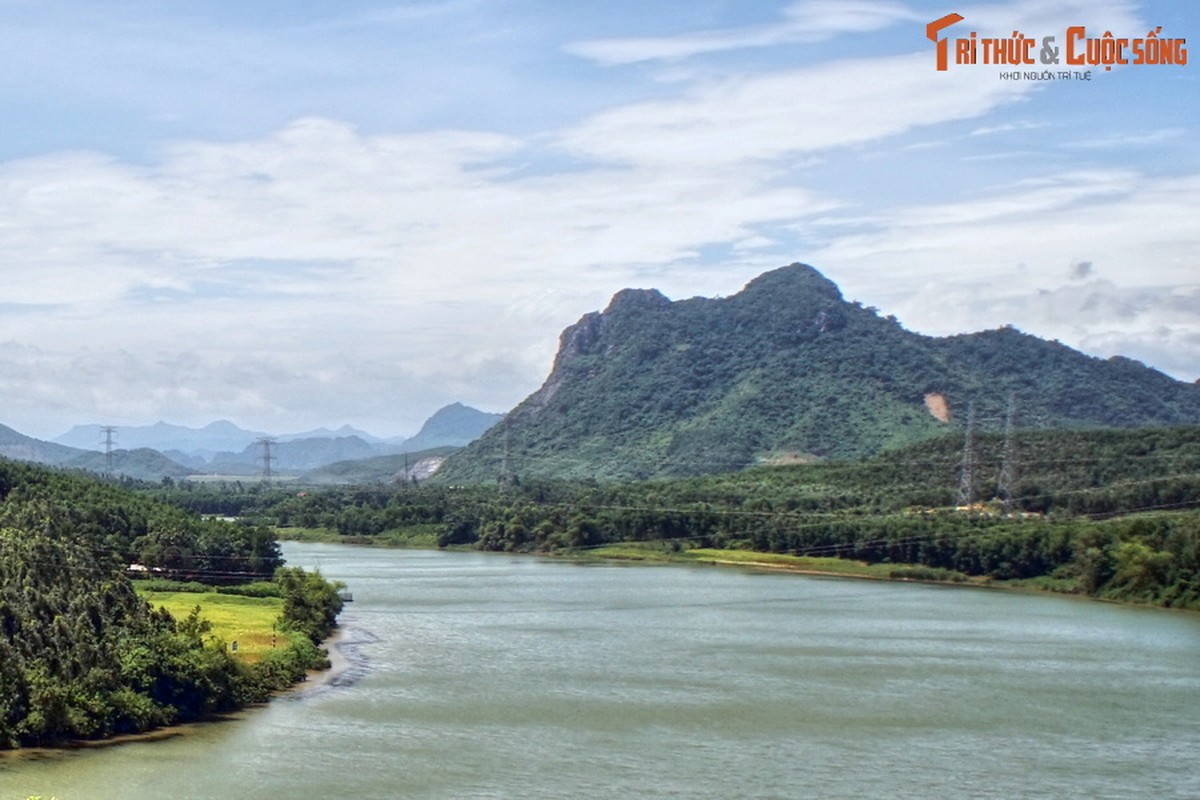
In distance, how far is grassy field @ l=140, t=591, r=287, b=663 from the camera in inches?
1405

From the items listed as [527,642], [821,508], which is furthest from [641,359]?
[527,642]

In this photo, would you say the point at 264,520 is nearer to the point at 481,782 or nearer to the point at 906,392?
the point at 906,392

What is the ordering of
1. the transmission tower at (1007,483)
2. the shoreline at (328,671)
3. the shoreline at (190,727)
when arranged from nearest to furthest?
the shoreline at (190,727)
the shoreline at (328,671)
the transmission tower at (1007,483)

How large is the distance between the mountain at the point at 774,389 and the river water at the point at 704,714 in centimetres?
7593

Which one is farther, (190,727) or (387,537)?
(387,537)

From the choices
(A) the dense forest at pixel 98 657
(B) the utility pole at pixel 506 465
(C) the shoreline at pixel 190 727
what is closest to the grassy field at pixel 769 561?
(B) the utility pole at pixel 506 465

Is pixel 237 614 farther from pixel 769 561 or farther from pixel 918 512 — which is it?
pixel 918 512

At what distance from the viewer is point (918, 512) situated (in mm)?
70125

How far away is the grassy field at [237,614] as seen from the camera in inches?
1405

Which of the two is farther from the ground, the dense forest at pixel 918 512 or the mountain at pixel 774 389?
the mountain at pixel 774 389

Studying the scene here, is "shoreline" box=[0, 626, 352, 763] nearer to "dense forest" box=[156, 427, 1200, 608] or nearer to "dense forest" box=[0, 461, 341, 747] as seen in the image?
"dense forest" box=[0, 461, 341, 747]

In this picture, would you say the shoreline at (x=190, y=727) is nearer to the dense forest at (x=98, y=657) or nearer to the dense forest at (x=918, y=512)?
the dense forest at (x=98, y=657)

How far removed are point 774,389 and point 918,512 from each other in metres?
67.8

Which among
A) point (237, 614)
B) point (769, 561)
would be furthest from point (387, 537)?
point (237, 614)
